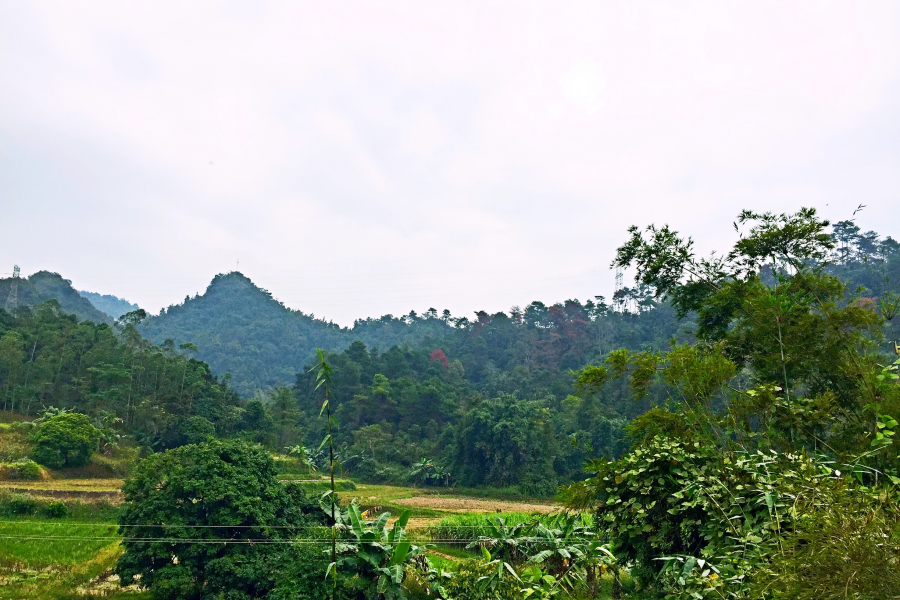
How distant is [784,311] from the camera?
33.6 feet

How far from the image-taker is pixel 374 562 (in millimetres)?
9500

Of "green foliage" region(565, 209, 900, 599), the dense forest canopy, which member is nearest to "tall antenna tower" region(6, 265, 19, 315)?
the dense forest canopy

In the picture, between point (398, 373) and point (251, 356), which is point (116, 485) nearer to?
point (398, 373)

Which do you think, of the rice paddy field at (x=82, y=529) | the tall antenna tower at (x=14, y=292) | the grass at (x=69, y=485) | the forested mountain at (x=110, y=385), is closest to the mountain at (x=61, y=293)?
the tall antenna tower at (x=14, y=292)

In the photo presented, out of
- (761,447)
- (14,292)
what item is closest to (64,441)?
(761,447)

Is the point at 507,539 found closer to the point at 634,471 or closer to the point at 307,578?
the point at 307,578

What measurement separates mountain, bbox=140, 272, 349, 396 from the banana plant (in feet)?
271

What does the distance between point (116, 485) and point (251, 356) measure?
240 ft

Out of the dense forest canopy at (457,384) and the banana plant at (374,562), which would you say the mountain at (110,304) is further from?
the banana plant at (374,562)

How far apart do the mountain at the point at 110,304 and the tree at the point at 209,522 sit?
172434 mm

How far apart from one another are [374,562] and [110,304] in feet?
607

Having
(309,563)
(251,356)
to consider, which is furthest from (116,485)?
(251,356)

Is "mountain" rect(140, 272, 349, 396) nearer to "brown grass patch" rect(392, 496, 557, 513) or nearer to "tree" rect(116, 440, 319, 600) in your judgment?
"brown grass patch" rect(392, 496, 557, 513)

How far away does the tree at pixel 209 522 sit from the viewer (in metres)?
11.4
